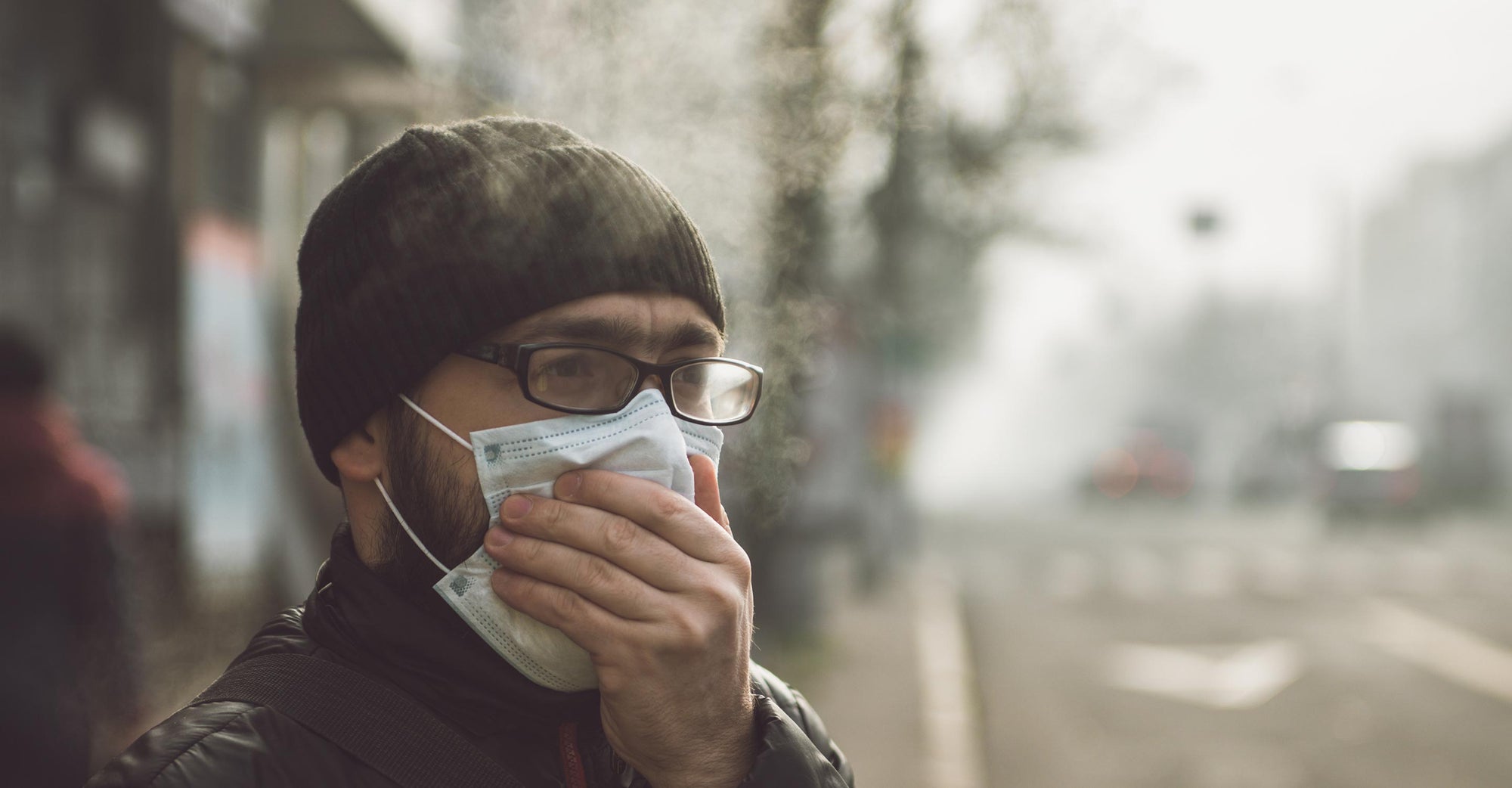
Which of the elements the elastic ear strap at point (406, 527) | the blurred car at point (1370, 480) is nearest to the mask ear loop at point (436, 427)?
the elastic ear strap at point (406, 527)

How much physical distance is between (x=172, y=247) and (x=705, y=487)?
904 cm

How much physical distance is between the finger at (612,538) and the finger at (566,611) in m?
0.06

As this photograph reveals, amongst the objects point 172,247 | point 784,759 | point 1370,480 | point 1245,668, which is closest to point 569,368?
point 784,759

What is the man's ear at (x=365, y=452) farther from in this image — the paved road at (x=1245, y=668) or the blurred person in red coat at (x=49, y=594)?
the paved road at (x=1245, y=668)

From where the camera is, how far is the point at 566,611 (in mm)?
1663

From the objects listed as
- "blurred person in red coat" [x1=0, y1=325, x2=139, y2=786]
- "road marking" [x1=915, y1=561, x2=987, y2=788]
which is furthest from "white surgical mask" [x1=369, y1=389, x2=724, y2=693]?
"road marking" [x1=915, y1=561, x2=987, y2=788]

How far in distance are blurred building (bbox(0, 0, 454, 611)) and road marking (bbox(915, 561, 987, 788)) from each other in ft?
14.9

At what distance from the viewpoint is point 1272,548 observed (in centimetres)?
2306

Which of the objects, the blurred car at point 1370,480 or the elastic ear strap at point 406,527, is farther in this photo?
the blurred car at point 1370,480

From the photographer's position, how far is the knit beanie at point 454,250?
5.92ft

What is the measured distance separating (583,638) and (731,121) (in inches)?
224

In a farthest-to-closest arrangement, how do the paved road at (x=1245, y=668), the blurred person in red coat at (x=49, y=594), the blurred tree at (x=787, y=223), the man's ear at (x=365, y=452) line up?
the paved road at (x=1245, y=668) → the blurred tree at (x=787, y=223) → the blurred person in red coat at (x=49, y=594) → the man's ear at (x=365, y=452)

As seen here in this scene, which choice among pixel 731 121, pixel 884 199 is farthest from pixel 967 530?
pixel 731 121

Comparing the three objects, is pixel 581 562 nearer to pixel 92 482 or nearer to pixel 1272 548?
pixel 92 482
